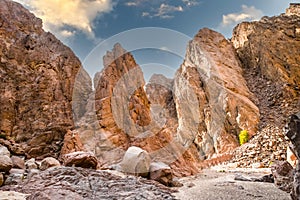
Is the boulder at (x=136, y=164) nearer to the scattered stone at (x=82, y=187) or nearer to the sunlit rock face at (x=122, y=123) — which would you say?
the scattered stone at (x=82, y=187)

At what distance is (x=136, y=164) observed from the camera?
11.1 m

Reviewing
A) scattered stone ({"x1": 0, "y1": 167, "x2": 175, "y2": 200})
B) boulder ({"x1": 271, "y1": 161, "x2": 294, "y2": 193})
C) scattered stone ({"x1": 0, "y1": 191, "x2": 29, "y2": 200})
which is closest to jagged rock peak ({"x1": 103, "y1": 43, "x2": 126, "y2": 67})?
scattered stone ({"x1": 0, "y1": 167, "x2": 175, "y2": 200})

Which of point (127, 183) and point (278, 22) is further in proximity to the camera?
point (278, 22)

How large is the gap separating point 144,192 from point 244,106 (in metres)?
25.8

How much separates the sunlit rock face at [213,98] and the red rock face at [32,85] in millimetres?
21059

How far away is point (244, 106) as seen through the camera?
1175 inches

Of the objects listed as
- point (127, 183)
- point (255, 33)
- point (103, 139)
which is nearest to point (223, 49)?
point (255, 33)

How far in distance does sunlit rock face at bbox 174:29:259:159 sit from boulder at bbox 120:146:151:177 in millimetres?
19996

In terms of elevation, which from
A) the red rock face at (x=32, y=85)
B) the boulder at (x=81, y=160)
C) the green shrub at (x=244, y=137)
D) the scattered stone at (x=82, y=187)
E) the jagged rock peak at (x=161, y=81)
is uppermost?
the jagged rock peak at (x=161, y=81)

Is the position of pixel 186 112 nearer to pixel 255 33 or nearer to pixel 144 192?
pixel 255 33

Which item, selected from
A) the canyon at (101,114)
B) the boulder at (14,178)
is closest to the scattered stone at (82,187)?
the canyon at (101,114)

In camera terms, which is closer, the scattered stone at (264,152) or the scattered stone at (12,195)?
the scattered stone at (12,195)

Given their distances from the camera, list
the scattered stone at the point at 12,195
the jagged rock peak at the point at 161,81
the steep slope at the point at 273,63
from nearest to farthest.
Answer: the scattered stone at the point at 12,195 → the steep slope at the point at 273,63 → the jagged rock peak at the point at 161,81

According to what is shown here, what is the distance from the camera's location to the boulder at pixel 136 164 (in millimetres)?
10912
